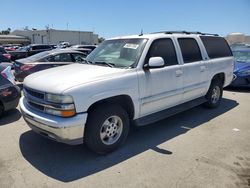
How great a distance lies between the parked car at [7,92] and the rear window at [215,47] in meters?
4.77

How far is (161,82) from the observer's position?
4855 mm

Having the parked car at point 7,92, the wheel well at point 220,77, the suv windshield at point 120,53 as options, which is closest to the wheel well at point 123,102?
the suv windshield at point 120,53

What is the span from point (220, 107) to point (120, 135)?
153 inches

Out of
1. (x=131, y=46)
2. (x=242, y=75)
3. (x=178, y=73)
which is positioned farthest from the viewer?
(x=242, y=75)

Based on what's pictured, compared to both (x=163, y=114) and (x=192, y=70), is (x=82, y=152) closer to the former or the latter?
(x=163, y=114)

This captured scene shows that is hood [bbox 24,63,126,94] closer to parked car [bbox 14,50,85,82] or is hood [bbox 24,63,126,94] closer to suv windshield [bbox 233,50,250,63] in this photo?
parked car [bbox 14,50,85,82]

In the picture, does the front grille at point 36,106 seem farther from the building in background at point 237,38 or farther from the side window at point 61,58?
the building in background at point 237,38

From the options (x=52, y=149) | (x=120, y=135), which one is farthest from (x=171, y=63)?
(x=52, y=149)

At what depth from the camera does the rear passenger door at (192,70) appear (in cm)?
554

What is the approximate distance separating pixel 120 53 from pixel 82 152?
1.93 meters

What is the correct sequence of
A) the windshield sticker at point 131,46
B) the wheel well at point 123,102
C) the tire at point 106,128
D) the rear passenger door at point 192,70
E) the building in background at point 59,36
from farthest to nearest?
1. the building in background at point 59,36
2. the rear passenger door at point 192,70
3. the windshield sticker at point 131,46
4. the wheel well at point 123,102
5. the tire at point 106,128

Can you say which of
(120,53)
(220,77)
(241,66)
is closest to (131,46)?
(120,53)

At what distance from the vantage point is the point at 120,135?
4.43 m

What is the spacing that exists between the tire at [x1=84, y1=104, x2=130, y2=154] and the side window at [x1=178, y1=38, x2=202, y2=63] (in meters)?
2.14
